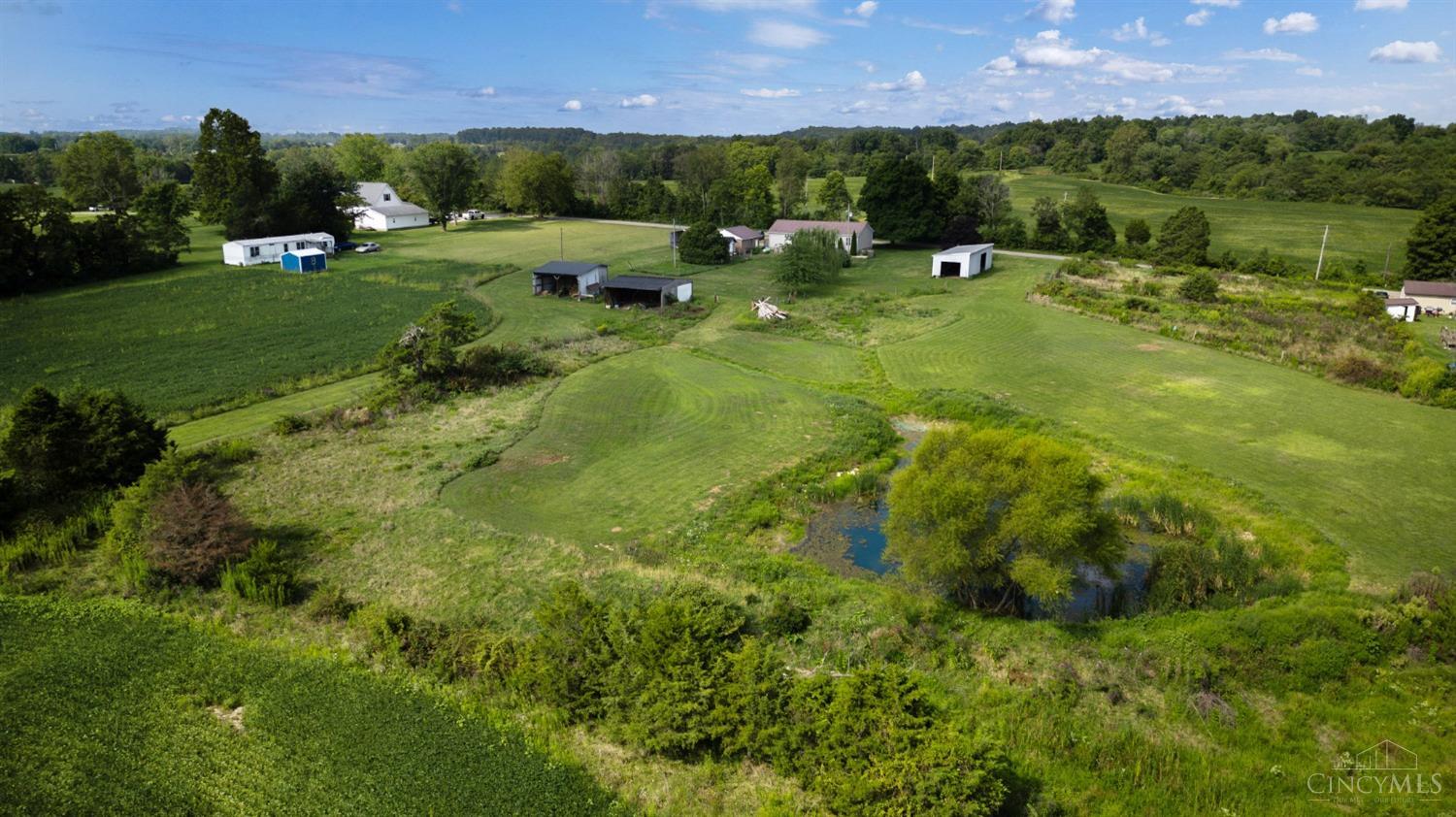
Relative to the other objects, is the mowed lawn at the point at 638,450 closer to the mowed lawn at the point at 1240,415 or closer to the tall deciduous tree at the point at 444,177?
the mowed lawn at the point at 1240,415

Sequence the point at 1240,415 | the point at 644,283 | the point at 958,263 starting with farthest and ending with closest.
Answer: the point at 958,263
the point at 644,283
the point at 1240,415

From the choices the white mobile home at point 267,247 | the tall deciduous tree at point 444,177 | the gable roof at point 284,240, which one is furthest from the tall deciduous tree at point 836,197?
the white mobile home at point 267,247

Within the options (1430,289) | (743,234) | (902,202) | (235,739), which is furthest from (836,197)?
(235,739)

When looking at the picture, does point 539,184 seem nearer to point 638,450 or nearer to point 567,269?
point 567,269

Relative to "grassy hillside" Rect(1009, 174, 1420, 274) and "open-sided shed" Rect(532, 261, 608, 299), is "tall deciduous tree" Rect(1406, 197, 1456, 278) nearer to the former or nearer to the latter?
"grassy hillside" Rect(1009, 174, 1420, 274)

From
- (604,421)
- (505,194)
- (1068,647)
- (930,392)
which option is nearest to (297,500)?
(604,421)

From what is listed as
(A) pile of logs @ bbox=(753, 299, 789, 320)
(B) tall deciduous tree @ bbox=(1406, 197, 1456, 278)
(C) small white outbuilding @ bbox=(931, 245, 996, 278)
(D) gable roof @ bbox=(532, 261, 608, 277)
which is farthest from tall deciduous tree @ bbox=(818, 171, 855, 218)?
(B) tall deciduous tree @ bbox=(1406, 197, 1456, 278)
